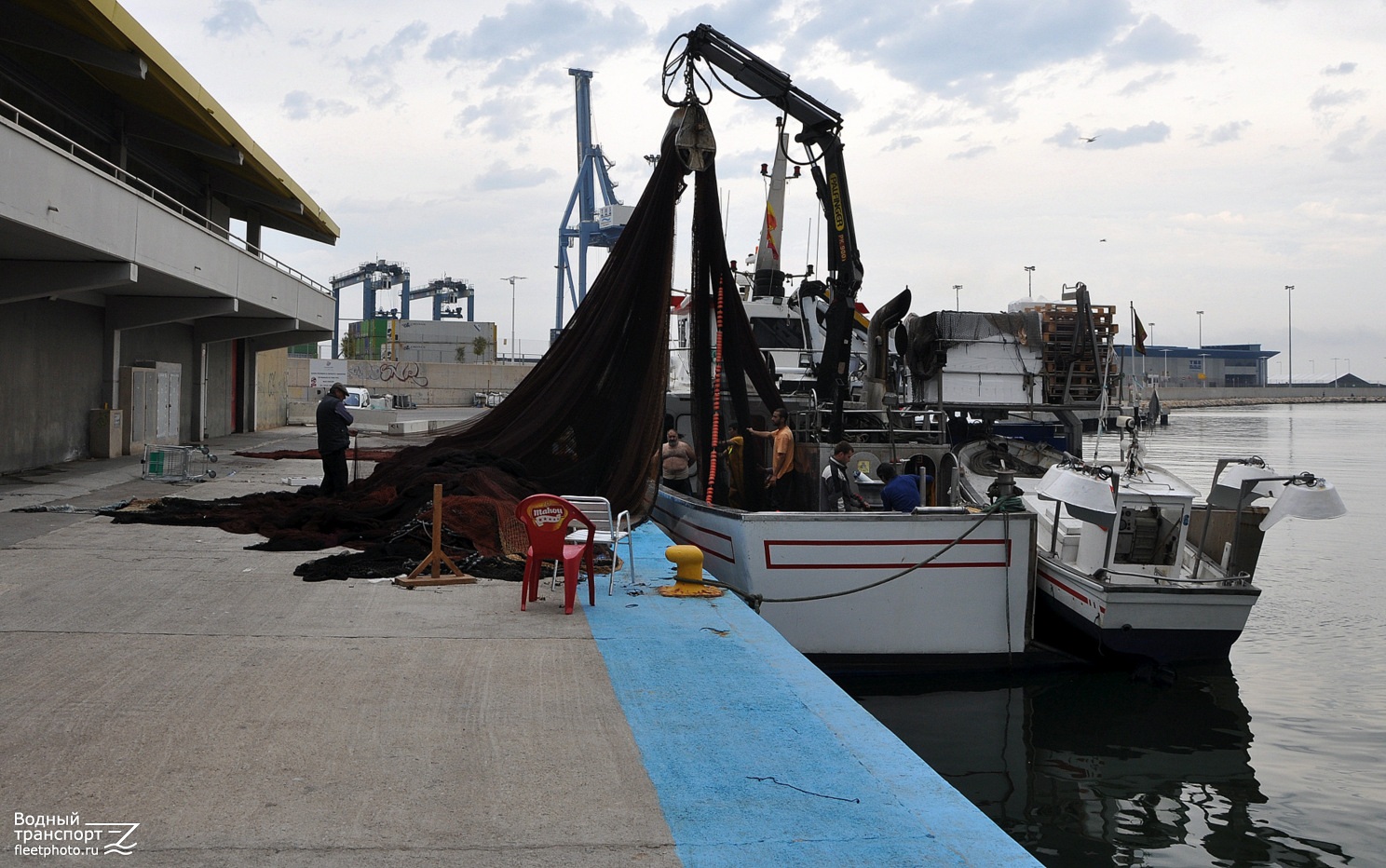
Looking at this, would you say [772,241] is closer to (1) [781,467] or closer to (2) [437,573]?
(1) [781,467]

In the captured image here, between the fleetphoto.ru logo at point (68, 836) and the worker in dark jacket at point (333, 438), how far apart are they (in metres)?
8.95

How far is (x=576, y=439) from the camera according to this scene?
40.0 ft

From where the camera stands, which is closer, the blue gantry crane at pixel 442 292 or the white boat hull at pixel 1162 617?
the white boat hull at pixel 1162 617

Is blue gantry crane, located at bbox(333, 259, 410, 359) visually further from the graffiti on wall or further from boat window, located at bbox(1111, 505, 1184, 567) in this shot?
boat window, located at bbox(1111, 505, 1184, 567)

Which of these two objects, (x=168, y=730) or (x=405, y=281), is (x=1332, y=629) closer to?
(x=168, y=730)

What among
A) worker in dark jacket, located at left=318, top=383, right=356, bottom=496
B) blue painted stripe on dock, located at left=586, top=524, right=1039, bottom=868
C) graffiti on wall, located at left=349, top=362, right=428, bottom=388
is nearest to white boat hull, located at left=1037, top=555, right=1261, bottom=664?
blue painted stripe on dock, located at left=586, top=524, right=1039, bottom=868

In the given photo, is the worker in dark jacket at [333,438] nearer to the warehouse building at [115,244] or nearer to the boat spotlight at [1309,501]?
the warehouse building at [115,244]

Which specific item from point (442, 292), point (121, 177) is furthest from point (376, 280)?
point (121, 177)

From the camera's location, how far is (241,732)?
197 inches

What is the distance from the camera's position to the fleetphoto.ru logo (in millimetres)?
3760

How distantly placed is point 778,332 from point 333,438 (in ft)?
25.5

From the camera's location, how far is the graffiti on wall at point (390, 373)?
66.6 m

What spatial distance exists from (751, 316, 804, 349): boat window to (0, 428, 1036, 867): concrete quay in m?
9.58

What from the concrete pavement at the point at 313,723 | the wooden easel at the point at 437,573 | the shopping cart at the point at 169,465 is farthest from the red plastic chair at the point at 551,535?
the shopping cart at the point at 169,465
